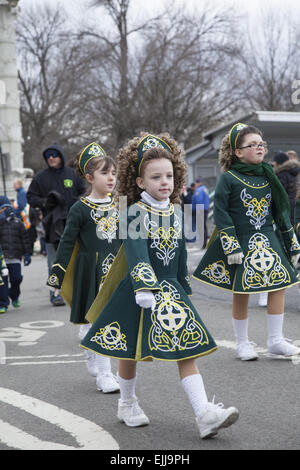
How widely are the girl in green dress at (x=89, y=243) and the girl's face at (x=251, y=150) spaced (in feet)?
3.78

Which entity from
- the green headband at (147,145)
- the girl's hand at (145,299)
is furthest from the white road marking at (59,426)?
the green headband at (147,145)

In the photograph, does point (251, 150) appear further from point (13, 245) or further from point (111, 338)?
point (13, 245)

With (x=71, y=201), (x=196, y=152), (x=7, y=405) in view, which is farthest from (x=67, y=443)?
(x=196, y=152)

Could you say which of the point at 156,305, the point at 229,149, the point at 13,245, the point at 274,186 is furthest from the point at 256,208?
the point at 13,245

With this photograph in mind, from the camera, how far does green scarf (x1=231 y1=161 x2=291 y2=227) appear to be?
6227 mm

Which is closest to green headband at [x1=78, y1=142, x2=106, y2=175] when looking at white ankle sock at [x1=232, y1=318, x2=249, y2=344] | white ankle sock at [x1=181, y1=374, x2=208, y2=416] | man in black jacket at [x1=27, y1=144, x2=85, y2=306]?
white ankle sock at [x1=232, y1=318, x2=249, y2=344]

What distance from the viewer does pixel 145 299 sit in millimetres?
4023

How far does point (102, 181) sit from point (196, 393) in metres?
2.11

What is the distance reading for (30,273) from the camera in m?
15.5

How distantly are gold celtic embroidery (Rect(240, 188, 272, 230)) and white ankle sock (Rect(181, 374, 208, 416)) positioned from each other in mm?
2326

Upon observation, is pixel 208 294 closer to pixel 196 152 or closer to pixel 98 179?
pixel 98 179

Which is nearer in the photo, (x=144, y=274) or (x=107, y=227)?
(x=144, y=274)

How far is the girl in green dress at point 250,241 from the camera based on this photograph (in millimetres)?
6125
